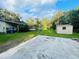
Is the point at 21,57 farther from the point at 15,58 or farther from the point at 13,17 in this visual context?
the point at 13,17

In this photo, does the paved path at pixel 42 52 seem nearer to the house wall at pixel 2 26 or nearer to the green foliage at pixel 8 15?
the house wall at pixel 2 26

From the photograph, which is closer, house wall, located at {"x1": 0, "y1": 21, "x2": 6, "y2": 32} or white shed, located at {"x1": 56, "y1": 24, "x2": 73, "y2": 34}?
house wall, located at {"x1": 0, "y1": 21, "x2": 6, "y2": 32}

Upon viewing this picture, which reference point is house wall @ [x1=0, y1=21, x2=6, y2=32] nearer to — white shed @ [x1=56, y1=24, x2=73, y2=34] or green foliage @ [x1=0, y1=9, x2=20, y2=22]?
white shed @ [x1=56, y1=24, x2=73, y2=34]

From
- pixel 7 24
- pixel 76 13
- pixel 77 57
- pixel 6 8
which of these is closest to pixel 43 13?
pixel 6 8

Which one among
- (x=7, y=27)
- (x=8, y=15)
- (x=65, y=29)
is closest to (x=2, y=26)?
(x=7, y=27)

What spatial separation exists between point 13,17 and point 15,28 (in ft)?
33.6

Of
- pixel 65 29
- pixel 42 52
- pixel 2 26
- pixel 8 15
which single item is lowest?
pixel 42 52

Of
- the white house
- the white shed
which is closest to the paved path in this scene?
the white house

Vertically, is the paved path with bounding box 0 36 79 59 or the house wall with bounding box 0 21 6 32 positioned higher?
the house wall with bounding box 0 21 6 32

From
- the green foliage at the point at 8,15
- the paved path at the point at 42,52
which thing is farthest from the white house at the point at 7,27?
the paved path at the point at 42,52

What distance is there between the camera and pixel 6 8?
4259 centimetres

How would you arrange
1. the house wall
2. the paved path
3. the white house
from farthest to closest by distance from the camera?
the white house
the house wall
the paved path

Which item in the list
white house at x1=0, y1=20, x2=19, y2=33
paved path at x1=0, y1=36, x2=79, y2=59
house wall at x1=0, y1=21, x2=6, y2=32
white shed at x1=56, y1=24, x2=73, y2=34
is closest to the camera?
paved path at x1=0, y1=36, x2=79, y2=59

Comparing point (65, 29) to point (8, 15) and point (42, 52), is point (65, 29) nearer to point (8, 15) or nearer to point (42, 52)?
point (8, 15)
